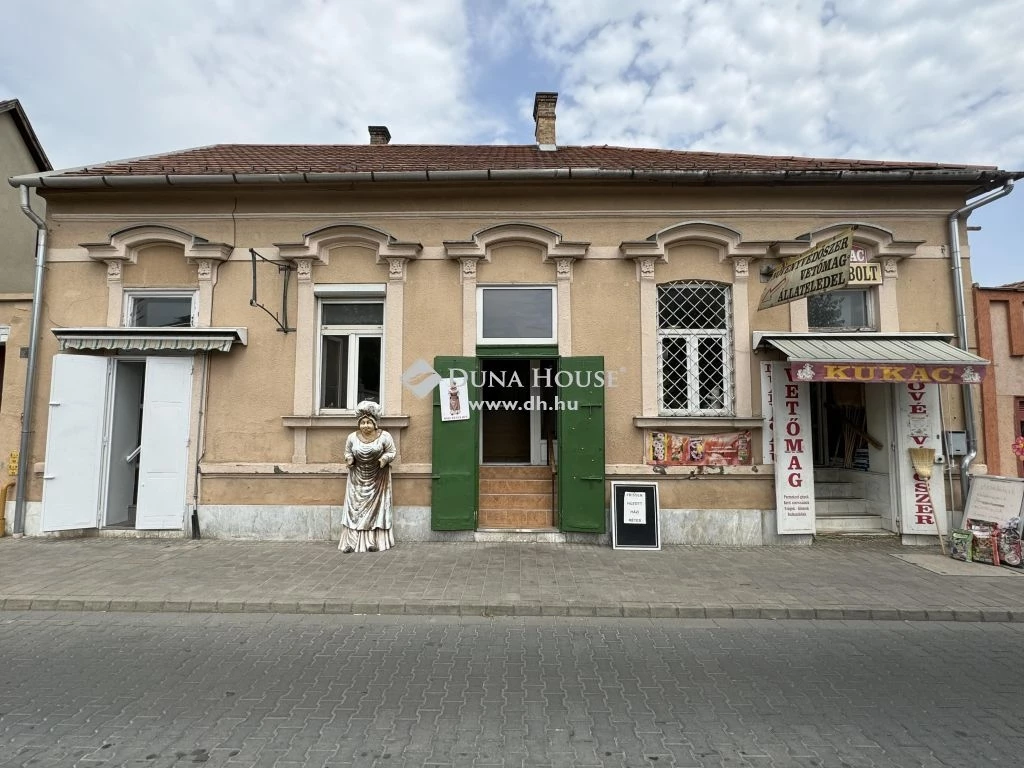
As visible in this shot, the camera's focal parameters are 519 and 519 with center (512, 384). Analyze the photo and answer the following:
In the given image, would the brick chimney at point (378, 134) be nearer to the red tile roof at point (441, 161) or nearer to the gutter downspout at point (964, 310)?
the red tile roof at point (441, 161)

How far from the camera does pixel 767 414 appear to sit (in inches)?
294

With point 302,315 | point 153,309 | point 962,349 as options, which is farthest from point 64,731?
point 962,349

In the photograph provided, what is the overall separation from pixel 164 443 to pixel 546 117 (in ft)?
28.8

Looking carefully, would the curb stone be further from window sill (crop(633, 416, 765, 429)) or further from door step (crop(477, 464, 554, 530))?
window sill (crop(633, 416, 765, 429))

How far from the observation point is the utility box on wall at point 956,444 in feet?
24.3

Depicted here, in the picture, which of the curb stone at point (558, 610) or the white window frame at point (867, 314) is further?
the white window frame at point (867, 314)

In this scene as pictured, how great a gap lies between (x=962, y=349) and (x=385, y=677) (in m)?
8.60

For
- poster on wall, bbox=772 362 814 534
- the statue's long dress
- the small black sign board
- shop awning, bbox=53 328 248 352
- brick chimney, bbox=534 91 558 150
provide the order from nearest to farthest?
the statue's long dress
the small black sign board
poster on wall, bbox=772 362 814 534
shop awning, bbox=53 328 248 352
brick chimney, bbox=534 91 558 150

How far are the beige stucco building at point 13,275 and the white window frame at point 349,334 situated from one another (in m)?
4.39

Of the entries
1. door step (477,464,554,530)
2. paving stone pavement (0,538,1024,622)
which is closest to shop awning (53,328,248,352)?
paving stone pavement (0,538,1024,622)

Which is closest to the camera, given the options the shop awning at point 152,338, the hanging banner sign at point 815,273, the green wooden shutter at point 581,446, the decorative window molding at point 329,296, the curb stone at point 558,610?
the curb stone at point 558,610

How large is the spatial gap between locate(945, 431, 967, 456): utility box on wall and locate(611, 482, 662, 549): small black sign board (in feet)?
14.1

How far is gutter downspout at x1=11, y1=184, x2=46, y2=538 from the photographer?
24.8ft

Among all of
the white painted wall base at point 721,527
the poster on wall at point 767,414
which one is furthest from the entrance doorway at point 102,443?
the poster on wall at point 767,414
